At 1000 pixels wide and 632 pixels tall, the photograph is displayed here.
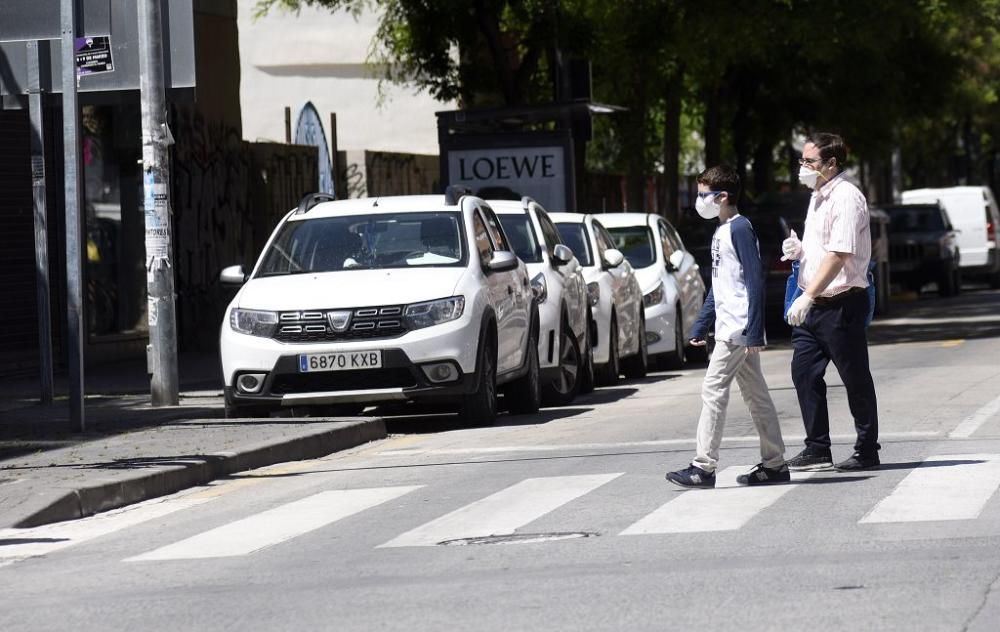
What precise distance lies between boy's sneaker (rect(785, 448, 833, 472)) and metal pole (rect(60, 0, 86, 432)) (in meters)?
5.17

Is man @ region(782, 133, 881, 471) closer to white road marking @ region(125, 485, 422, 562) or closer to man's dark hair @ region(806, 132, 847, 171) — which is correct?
man's dark hair @ region(806, 132, 847, 171)

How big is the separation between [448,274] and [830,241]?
15.3ft

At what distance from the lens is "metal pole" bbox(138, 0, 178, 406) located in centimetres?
1642

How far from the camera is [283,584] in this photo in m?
7.80

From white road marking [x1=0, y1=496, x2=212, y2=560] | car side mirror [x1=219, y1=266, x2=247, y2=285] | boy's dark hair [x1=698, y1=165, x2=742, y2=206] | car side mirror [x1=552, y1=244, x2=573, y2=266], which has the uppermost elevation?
boy's dark hair [x1=698, y1=165, x2=742, y2=206]

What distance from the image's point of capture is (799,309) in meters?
10.6

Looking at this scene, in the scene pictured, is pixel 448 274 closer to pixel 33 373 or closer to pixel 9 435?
pixel 9 435

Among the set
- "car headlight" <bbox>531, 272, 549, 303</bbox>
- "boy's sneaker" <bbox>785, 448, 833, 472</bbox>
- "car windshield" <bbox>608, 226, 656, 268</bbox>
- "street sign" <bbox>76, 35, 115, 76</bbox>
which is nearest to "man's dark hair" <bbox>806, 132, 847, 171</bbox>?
"boy's sneaker" <bbox>785, 448, 833, 472</bbox>

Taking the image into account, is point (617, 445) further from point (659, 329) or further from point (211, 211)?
point (211, 211)

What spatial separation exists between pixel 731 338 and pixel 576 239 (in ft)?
32.7

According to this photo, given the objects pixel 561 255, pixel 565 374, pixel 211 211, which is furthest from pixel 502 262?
pixel 211 211

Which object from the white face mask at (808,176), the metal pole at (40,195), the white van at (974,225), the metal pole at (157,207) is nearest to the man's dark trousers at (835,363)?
the white face mask at (808,176)

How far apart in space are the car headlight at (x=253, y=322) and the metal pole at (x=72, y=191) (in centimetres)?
122

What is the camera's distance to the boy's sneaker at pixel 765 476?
408 inches
